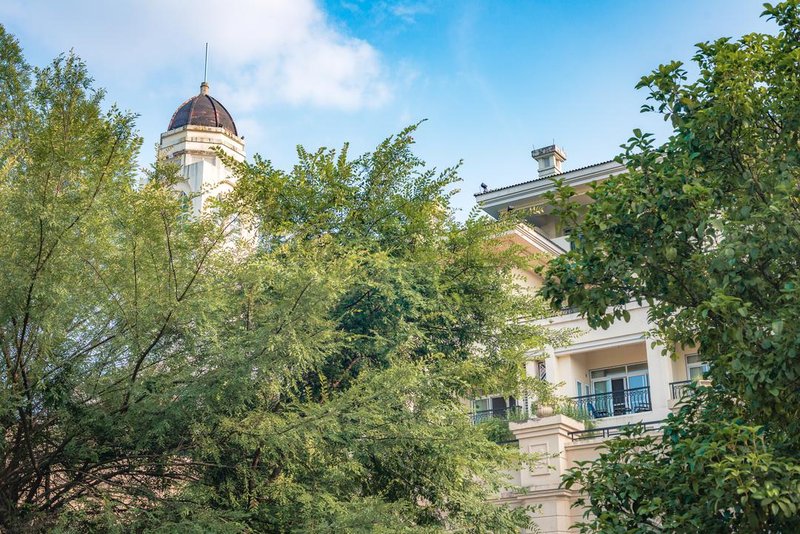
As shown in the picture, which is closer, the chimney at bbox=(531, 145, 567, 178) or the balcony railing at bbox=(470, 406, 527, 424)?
the balcony railing at bbox=(470, 406, 527, 424)

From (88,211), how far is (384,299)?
565cm

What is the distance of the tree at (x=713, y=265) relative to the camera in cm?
873

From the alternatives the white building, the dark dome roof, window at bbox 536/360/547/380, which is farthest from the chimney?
the dark dome roof

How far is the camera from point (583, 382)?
26672 mm

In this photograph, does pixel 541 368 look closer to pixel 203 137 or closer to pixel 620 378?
pixel 620 378

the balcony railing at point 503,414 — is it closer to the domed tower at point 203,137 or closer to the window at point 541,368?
the window at point 541,368

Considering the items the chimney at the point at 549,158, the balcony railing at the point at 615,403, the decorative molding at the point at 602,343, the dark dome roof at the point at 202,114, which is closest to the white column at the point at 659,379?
the balcony railing at the point at 615,403

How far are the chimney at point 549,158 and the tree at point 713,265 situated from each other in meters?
21.5

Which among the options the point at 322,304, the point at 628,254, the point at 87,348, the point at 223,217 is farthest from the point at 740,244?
the point at 87,348

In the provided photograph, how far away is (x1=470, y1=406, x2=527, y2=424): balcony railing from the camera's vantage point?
2412 centimetres

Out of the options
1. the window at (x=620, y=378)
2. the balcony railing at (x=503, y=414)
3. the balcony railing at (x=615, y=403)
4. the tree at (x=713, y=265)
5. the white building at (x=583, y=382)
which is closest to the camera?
the tree at (x=713, y=265)

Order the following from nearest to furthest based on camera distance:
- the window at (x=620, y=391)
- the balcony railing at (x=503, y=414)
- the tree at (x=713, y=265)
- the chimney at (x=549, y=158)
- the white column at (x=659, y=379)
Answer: the tree at (x=713, y=265), the white column at (x=659, y=379), the balcony railing at (x=503, y=414), the window at (x=620, y=391), the chimney at (x=549, y=158)

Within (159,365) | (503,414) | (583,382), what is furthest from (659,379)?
(159,365)

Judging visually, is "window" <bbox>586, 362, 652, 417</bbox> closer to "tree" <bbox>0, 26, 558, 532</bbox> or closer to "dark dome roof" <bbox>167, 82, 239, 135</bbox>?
"tree" <bbox>0, 26, 558, 532</bbox>
